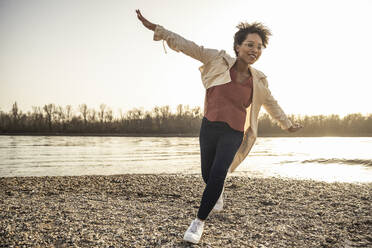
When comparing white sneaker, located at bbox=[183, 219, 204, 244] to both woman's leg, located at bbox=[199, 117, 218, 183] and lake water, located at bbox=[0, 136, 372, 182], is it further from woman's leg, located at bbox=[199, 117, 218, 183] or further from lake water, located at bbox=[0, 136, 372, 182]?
lake water, located at bbox=[0, 136, 372, 182]

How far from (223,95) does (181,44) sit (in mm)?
776

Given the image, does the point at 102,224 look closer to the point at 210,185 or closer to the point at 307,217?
the point at 210,185

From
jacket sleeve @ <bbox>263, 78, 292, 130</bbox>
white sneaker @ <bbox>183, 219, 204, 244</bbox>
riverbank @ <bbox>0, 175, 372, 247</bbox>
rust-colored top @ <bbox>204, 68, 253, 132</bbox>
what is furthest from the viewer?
jacket sleeve @ <bbox>263, 78, 292, 130</bbox>

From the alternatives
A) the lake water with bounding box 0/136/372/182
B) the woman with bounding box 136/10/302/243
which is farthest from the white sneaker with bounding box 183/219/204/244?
the lake water with bounding box 0/136/372/182

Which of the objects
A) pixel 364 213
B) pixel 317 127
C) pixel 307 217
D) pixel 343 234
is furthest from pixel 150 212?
pixel 317 127

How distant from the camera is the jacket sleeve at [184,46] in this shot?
3441 millimetres

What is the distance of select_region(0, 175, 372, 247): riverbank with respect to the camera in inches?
151

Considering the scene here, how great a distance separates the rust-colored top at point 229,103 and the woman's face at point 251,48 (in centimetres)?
26

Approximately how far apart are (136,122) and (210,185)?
95859mm

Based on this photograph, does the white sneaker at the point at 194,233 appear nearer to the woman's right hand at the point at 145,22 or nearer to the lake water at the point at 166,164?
the woman's right hand at the point at 145,22

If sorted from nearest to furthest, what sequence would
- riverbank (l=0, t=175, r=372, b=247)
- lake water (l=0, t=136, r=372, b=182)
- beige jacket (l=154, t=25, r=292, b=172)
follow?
beige jacket (l=154, t=25, r=292, b=172) < riverbank (l=0, t=175, r=372, b=247) < lake water (l=0, t=136, r=372, b=182)

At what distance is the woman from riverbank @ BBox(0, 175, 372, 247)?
2.98ft

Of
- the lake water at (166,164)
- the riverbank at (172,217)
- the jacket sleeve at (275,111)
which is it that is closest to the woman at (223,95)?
the jacket sleeve at (275,111)

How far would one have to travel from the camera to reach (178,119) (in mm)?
100875
